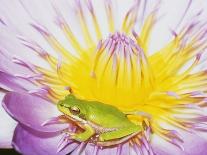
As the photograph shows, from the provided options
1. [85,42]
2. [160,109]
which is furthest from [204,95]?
[85,42]

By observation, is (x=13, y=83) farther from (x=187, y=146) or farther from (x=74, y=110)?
(x=187, y=146)

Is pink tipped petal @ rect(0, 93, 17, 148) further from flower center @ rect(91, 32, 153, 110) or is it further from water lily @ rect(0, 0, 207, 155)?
flower center @ rect(91, 32, 153, 110)

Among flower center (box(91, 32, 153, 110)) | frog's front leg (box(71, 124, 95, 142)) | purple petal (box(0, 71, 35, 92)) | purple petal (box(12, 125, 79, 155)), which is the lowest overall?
purple petal (box(12, 125, 79, 155))

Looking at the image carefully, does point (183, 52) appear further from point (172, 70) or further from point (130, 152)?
point (130, 152)

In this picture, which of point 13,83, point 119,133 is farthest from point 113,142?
point 13,83

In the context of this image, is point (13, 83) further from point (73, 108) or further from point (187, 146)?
point (187, 146)

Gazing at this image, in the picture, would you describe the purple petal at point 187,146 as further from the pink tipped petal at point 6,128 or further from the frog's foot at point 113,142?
the pink tipped petal at point 6,128

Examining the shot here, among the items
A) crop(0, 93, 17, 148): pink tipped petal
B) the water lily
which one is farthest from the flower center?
crop(0, 93, 17, 148): pink tipped petal

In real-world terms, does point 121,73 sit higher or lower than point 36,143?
higher

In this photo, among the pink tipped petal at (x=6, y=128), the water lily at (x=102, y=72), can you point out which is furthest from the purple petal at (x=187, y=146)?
the pink tipped petal at (x=6, y=128)
